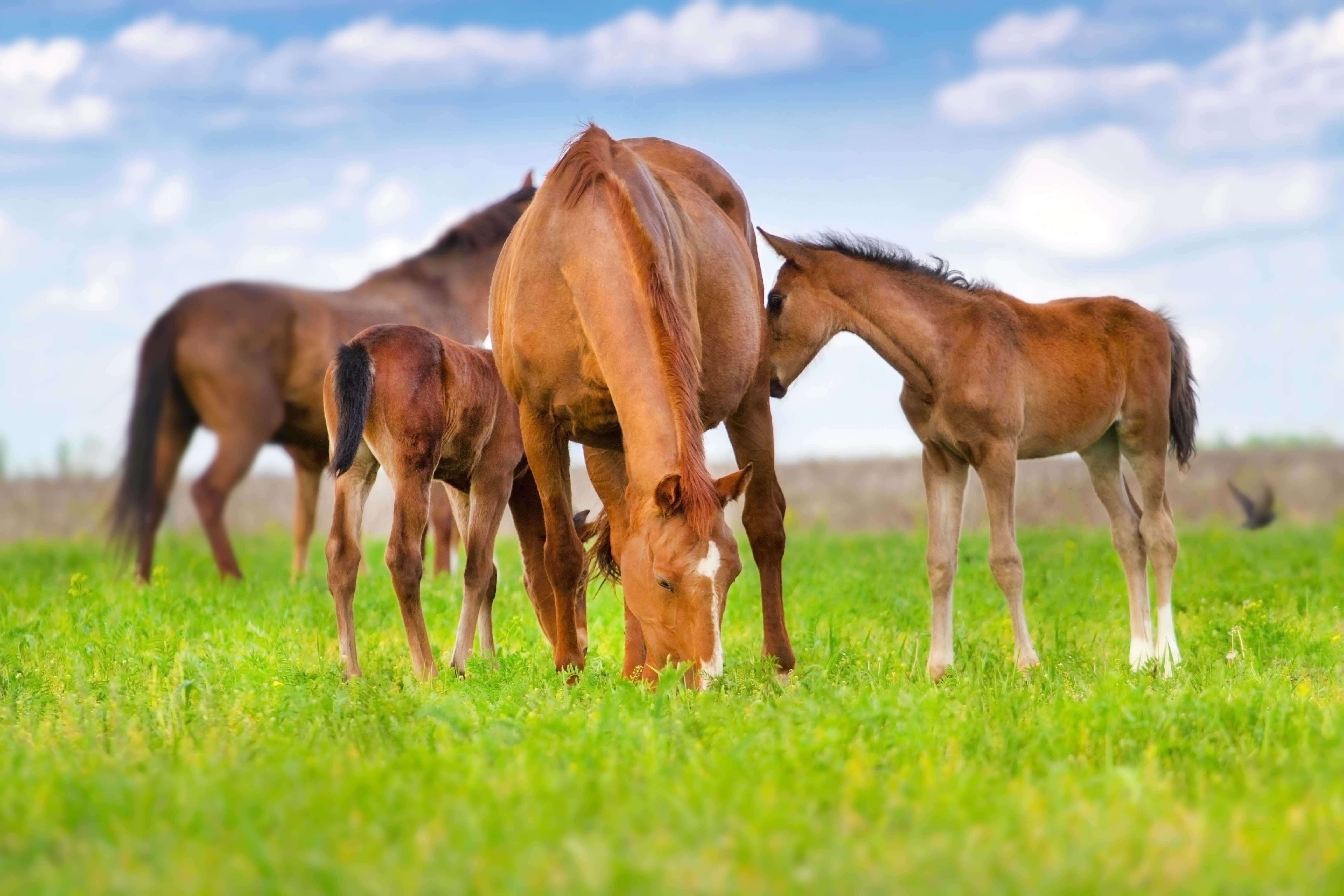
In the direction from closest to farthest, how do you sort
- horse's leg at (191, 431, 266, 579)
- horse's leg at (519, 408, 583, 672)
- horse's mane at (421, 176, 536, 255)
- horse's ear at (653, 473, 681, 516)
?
1. horse's ear at (653, 473, 681, 516)
2. horse's leg at (519, 408, 583, 672)
3. horse's leg at (191, 431, 266, 579)
4. horse's mane at (421, 176, 536, 255)

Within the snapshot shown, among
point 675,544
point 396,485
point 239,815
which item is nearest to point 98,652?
point 396,485

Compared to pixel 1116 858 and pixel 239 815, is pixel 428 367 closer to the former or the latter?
pixel 239 815

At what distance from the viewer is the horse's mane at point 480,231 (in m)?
12.8

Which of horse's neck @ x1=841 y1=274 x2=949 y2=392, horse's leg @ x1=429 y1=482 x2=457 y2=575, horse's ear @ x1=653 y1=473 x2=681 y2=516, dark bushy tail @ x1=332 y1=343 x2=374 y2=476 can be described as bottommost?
horse's leg @ x1=429 y1=482 x2=457 y2=575

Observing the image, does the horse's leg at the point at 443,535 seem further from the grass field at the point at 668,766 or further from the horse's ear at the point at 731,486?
the horse's ear at the point at 731,486

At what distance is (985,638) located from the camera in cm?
716

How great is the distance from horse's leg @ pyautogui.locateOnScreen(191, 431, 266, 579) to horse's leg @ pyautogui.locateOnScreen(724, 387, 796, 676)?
18.7ft

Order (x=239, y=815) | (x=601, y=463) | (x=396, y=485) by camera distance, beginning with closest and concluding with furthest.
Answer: (x=239, y=815) < (x=601, y=463) < (x=396, y=485)

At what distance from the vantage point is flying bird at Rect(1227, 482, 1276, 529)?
53.2 ft

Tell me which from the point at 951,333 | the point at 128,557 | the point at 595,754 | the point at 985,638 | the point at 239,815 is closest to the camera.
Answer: the point at 239,815

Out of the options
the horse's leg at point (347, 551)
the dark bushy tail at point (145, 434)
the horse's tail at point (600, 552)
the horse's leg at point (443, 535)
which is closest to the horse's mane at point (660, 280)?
the horse's tail at point (600, 552)

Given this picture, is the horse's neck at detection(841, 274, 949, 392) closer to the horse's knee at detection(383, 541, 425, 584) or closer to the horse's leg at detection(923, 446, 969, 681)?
the horse's leg at detection(923, 446, 969, 681)

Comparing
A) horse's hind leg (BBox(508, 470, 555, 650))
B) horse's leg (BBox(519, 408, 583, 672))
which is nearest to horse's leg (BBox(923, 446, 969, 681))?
horse's leg (BBox(519, 408, 583, 672))

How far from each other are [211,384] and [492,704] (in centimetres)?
746
